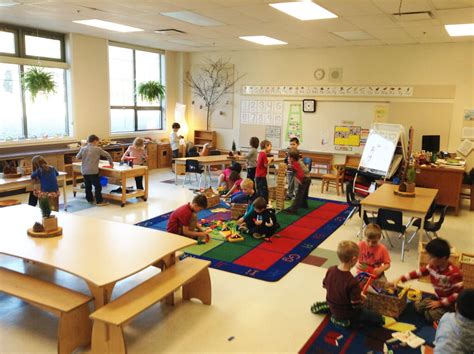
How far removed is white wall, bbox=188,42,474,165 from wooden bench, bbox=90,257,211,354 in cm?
719

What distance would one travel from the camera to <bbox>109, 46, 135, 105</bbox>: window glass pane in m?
10.4

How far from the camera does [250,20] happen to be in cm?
696

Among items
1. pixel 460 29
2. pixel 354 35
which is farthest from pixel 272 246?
pixel 460 29

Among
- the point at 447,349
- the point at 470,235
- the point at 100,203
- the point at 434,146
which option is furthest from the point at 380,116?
the point at 447,349

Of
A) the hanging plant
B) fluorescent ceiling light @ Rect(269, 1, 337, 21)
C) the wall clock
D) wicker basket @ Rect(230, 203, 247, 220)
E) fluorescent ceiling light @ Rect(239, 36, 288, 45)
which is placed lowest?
wicker basket @ Rect(230, 203, 247, 220)

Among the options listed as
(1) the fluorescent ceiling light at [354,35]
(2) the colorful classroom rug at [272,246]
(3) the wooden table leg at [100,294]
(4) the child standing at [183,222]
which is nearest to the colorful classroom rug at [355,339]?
(2) the colorful classroom rug at [272,246]

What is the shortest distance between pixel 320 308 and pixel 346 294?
0.41m

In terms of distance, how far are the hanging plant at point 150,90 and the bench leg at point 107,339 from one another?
8.78 metres

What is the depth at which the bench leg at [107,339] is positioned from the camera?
9.29 ft

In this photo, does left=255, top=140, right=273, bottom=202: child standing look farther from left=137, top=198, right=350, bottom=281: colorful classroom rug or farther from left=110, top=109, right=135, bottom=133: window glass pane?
left=110, top=109, right=135, bottom=133: window glass pane

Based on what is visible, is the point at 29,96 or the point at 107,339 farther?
the point at 29,96

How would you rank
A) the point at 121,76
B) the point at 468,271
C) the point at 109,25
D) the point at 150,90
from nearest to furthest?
the point at 468,271, the point at 109,25, the point at 121,76, the point at 150,90

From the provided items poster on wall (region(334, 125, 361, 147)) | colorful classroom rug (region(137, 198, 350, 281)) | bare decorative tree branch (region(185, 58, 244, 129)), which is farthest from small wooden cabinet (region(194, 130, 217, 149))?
colorful classroom rug (region(137, 198, 350, 281))

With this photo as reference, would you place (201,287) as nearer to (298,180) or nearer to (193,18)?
(298,180)
